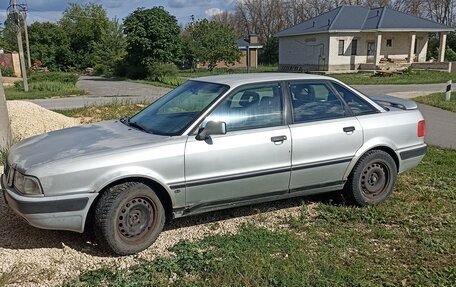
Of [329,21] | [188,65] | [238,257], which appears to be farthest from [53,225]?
[188,65]

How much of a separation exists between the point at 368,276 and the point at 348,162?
1599mm

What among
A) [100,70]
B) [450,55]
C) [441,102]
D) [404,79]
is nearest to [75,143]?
[441,102]

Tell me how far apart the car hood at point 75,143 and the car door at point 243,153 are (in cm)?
49

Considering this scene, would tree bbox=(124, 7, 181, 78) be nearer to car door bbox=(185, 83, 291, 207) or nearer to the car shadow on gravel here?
the car shadow on gravel

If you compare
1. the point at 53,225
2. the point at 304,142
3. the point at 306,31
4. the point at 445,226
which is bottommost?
the point at 445,226

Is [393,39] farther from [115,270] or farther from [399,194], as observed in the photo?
[115,270]

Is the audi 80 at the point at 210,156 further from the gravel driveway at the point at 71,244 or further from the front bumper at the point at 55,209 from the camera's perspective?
the gravel driveway at the point at 71,244

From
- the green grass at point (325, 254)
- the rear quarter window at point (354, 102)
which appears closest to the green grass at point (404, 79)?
the rear quarter window at point (354, 102)

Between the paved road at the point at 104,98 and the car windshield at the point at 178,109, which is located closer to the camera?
the car windshield at the point at 178,109

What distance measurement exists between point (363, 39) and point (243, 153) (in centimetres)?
3663

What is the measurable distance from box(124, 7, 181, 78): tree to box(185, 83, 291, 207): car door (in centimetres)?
3005

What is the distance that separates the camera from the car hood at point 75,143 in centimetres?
369

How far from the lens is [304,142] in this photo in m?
4.47

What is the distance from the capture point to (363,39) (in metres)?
37.5
